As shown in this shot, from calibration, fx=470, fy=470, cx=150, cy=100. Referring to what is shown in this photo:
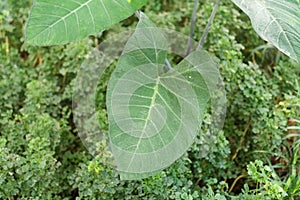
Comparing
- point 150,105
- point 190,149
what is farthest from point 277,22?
point 190,149

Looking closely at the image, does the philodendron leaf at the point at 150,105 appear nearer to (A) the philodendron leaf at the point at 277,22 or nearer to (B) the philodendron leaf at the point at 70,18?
(B) the philodendron leaf at the point at 70,18

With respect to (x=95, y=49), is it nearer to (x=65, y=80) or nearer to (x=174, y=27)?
(x=65, y=80)

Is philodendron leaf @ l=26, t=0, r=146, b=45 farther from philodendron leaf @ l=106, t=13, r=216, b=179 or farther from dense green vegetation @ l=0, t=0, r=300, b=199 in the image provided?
dense green vegetation @ l=0, t=0, r=300, b=199

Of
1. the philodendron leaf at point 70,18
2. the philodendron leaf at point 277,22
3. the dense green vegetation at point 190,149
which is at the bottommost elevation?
the dense green vegetation at point 190,149

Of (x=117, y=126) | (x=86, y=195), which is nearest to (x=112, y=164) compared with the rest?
(x=86, y=195)

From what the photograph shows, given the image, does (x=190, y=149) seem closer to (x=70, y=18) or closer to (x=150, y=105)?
(x=150, y=105)

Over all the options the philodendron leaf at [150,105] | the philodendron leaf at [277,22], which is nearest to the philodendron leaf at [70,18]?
the philodendron leaf at [150,105]
